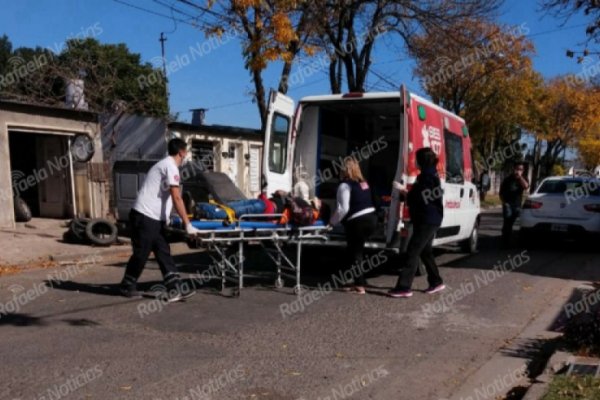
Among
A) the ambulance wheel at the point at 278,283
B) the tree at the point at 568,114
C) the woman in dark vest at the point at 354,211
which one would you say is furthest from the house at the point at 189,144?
the tree at the point at 568,114

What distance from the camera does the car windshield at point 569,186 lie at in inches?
477

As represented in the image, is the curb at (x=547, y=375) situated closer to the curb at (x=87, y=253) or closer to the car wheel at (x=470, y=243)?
the car wheel at (x=470, y=243)

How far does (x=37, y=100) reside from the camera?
1541 centimetres

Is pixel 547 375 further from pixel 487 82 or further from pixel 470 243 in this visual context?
pixel 487 82

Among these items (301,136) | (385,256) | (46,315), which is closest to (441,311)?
(385,256)

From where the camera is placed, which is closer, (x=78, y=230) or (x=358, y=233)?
(x=358, y=233)

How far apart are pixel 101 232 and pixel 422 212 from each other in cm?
752

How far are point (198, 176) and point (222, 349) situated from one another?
25.4 feet

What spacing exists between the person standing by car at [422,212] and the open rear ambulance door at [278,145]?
6.85ft

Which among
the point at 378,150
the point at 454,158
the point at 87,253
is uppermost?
the point at 378,150

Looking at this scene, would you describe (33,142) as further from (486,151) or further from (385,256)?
(486,151)

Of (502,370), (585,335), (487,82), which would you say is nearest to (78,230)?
(502,370)

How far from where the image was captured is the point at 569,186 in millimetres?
12320

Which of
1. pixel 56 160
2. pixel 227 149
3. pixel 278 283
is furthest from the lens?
pixel 227 149
